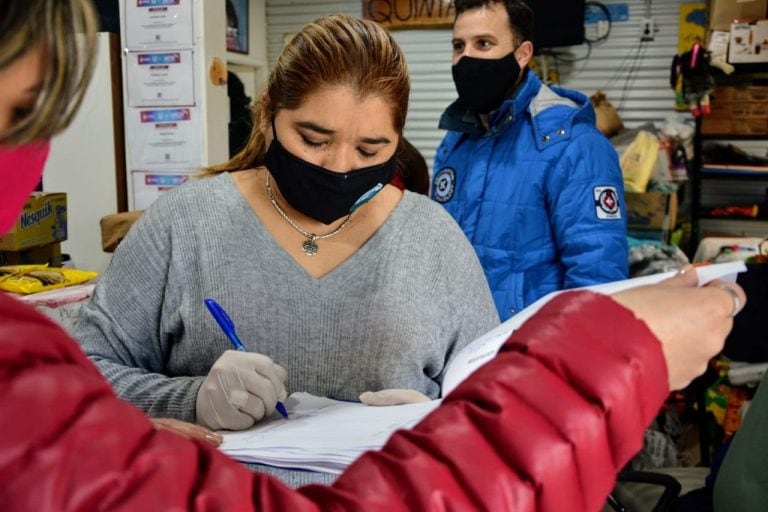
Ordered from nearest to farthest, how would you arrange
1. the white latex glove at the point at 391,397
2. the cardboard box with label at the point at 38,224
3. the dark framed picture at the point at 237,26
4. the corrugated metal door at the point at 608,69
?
the white latex glove at the point at 391,397 → the cardboard box with label at the point at 38,224 → the corrugated metal door at the point at 608,69 → the dark framed picture at the point at 237,26

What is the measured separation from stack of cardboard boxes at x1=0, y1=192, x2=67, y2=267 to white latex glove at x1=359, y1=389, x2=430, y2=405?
7.72ft

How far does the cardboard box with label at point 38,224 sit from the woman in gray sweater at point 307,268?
75.7 inches

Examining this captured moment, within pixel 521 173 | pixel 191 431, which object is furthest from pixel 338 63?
pixel 521 173

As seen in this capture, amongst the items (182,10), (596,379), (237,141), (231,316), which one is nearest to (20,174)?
(596,379)

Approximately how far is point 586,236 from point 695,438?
2.72 m

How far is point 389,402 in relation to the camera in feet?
4.46

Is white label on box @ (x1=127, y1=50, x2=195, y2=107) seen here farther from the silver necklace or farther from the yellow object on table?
the silver necklace

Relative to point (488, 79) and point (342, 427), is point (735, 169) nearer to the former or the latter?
point (488, 79)

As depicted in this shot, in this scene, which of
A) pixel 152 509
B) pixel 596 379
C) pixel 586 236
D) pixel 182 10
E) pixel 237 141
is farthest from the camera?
pixel 237 141

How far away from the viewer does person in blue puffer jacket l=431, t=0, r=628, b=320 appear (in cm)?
267

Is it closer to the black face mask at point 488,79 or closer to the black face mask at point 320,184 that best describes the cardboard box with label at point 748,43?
the black face mask at point 488,79

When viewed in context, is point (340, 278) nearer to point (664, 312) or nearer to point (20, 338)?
point (664, 312)

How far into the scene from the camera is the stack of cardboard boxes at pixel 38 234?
322 centimetres

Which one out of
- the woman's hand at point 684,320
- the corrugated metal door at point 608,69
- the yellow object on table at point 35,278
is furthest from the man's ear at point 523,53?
the corrugated metal door at point 608,69
